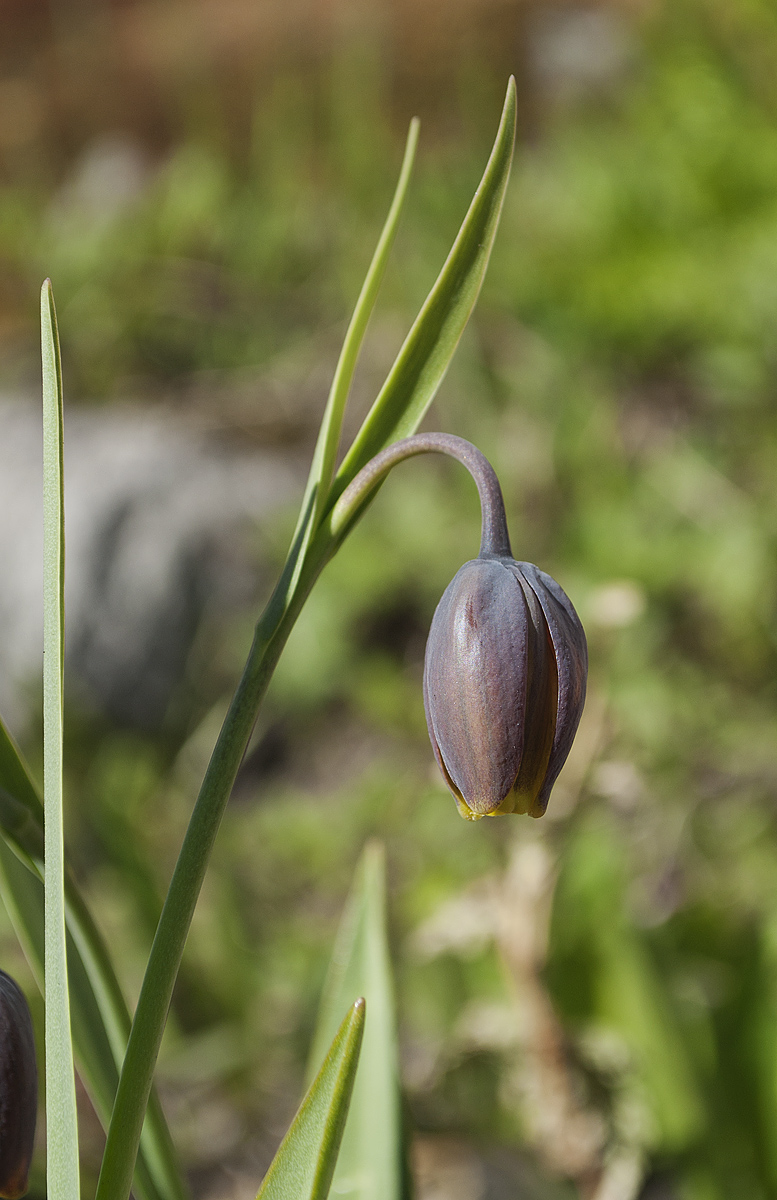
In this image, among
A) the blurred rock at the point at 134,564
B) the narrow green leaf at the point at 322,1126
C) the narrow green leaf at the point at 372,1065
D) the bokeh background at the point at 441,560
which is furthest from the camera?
the blurred rock at the point at 134,564

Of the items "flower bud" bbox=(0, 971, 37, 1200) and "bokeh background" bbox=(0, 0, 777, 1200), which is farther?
"bokeh background" bbox=(0, 0, 777, 1200)

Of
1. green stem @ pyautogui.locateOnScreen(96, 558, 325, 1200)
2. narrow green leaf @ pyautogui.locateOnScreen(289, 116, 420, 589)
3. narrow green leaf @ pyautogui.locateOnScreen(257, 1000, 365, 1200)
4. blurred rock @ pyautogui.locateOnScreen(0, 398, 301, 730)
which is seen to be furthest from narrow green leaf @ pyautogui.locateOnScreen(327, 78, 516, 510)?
blurred rock @ pyautogui.locateOnScreen(0, 398, 301, 730)

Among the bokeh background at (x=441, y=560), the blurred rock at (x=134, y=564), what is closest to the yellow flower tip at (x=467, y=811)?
the bokeh background at (x=441, y=560)

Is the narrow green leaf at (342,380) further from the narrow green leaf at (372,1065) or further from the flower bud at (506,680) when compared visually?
the narrow green leaf at (372,1065)

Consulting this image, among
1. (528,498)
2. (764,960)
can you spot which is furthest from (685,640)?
(764,960)

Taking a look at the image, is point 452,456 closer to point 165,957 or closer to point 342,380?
point 342,380

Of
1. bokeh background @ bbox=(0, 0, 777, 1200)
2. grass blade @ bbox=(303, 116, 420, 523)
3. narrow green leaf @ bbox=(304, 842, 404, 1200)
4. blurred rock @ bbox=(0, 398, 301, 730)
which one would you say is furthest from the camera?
blurred rock @ bbox=(0, 398, 301, 730)

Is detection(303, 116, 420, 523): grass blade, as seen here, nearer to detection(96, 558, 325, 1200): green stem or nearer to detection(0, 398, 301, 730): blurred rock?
detection(96, 558, 325, 1200): green stem
